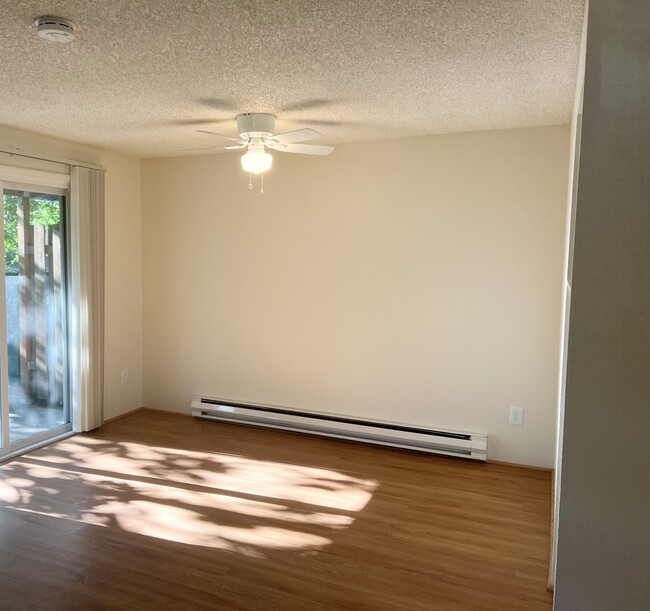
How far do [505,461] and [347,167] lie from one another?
8.31 feet

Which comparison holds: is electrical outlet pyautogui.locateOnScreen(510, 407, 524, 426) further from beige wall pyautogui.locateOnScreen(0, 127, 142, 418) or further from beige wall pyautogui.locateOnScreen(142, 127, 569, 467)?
beige wall pyautogui.locateOnScreen(0, 127, 142, 418)

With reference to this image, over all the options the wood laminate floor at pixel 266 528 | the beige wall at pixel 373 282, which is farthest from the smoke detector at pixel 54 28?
the beige wall at pixel 373 282

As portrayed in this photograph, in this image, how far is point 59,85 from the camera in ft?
9.47

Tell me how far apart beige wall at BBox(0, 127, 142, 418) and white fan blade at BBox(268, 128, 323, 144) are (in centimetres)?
208

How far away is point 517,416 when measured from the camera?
4.01m

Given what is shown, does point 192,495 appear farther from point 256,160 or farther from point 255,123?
point 255,123

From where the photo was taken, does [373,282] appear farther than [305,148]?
Yes

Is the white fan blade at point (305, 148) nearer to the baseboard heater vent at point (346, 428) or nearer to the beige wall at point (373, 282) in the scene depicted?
the beige wall at point (373, 282)

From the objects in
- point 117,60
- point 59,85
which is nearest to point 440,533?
point 117,60

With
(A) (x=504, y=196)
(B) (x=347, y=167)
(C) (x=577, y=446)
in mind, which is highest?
(B) (x=347, y=167)

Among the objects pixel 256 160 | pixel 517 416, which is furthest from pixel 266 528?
pixel 256 160

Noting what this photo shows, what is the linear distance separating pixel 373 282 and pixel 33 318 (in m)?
2.68

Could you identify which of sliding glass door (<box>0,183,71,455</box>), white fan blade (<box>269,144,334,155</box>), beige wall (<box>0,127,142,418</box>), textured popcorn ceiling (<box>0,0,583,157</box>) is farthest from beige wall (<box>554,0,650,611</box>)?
beige wall (<box>0,127,142,418</box>)

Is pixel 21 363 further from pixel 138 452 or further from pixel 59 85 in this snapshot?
pixel 59 85
